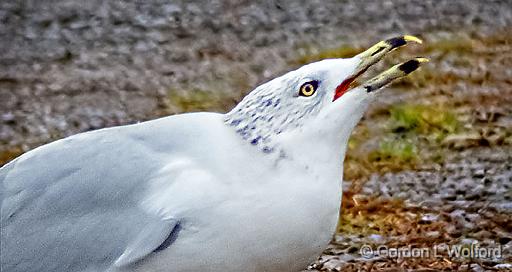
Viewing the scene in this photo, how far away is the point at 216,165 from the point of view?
9.94 feet

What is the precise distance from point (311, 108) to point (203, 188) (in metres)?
0.36

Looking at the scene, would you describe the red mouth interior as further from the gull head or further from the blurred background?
the blurred background

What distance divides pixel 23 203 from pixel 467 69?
13.1ft

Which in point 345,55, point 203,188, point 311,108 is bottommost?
point 345,55

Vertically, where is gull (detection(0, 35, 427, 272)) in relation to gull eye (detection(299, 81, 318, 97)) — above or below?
below

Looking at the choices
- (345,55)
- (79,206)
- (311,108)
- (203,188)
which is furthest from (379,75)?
Result: (345,55)

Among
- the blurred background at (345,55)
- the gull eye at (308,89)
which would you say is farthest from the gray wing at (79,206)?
the blurred background at (345,55)

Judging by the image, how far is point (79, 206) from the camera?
3.12 m

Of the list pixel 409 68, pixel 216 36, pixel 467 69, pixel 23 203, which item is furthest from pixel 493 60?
pixel 23 203

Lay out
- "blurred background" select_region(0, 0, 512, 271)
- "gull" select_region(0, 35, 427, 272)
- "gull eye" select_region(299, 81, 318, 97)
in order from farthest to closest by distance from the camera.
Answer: "blurred background" select_region(0, 0, 512, 271) → "gull eye" select_region(299, 81, 318, 97) → "gull" select_region(0, 35, 427, 272)

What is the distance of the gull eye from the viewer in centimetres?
307

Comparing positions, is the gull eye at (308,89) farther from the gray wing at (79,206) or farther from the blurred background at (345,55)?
the blurred background at (345,55)

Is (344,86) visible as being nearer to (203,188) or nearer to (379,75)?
(379,75)

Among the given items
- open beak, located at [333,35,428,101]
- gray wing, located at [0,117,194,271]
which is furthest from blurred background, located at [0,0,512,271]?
gray wing, located at [0,117,194,271]
